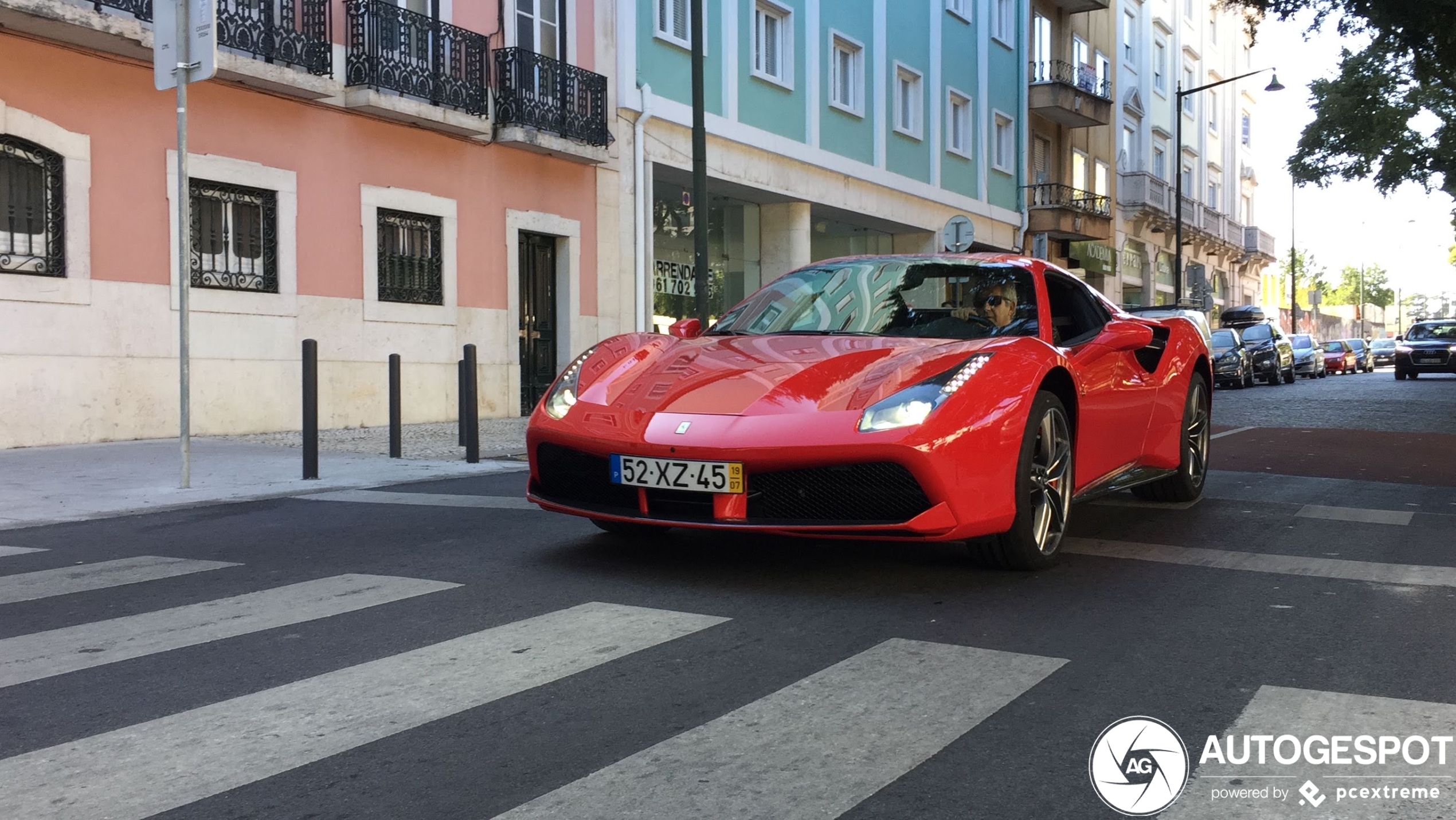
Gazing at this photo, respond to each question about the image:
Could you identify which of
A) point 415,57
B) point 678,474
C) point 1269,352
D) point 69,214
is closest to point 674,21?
point 415,57

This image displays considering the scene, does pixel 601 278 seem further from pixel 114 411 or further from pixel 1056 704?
pixel 1056 704

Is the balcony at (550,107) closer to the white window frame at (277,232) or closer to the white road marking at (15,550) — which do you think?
the white window frame at (277,232)

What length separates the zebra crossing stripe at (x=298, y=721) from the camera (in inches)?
106

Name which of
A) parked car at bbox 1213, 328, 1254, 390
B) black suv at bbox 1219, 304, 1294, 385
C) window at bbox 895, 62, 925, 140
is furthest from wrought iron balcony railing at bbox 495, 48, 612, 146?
black suv at bbox 1219, 304, 1294, 385

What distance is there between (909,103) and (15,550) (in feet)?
79.8

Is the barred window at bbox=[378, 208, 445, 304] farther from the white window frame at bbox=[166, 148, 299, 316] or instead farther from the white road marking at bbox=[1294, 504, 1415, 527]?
the white road marking at bbox=[1294, 504, 1415, 527]

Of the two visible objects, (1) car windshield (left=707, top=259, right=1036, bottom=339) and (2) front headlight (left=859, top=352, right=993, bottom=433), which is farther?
(1) car windshield (left=707, top=259, right=1036, bottom=339)

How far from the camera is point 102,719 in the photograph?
10.7 feet

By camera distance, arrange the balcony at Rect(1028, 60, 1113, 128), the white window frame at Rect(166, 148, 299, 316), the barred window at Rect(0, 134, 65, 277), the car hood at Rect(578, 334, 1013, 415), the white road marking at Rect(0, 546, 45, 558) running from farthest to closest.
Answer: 1. the balcony at Rect(1028, 60, 1113, 128)
2. the white window frame at Rect(166, 148, 299, 316)
3. the barred window at Rect(0, 134, 65, 277)
4. the white road marking at Rect(0, 546, 45, 558)
5. the car hood at Rect(578, 334, 1013, 415)

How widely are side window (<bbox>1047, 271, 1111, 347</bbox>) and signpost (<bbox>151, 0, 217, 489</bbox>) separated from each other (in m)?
5.42

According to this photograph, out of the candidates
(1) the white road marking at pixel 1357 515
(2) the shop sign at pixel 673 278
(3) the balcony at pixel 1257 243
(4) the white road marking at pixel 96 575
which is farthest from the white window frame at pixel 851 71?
(3) the balcony at pixel 1257 243

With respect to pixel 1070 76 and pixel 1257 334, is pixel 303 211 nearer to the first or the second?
pixel 1257 334

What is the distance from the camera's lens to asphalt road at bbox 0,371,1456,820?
2729 millimetres

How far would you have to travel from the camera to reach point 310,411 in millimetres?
9406
